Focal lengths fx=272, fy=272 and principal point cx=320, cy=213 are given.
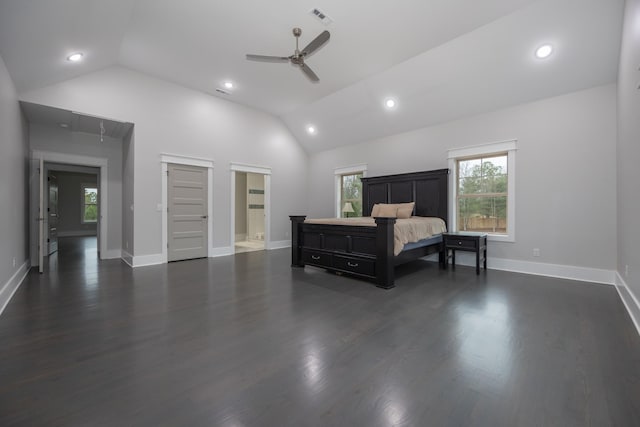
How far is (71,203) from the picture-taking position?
1096 centimetres

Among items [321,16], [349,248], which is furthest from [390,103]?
[349,248]

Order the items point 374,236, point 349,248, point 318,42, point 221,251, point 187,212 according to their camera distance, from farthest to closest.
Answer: point 221,251
point 187,212
point 349,248
point 374,236
point 318,42

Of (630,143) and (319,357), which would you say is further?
(630,143)

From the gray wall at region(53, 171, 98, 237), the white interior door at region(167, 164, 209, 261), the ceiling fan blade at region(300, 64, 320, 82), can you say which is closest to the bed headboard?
the ceiling fan blade at region(300, 64, 320, 82)

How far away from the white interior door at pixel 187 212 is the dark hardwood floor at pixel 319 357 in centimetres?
213

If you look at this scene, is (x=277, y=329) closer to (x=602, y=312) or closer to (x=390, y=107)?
(x=602, y=312)

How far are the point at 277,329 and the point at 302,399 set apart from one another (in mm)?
945

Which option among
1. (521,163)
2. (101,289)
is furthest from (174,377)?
(521,163)

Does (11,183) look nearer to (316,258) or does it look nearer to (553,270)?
(316,258)

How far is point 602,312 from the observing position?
2756 mm

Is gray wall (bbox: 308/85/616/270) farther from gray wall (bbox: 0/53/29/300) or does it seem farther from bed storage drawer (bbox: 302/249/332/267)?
gray wall (bbox: 0/53/29/300)

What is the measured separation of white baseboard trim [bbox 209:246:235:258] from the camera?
244 inches

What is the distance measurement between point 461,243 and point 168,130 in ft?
19.7

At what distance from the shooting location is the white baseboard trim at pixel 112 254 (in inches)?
233
